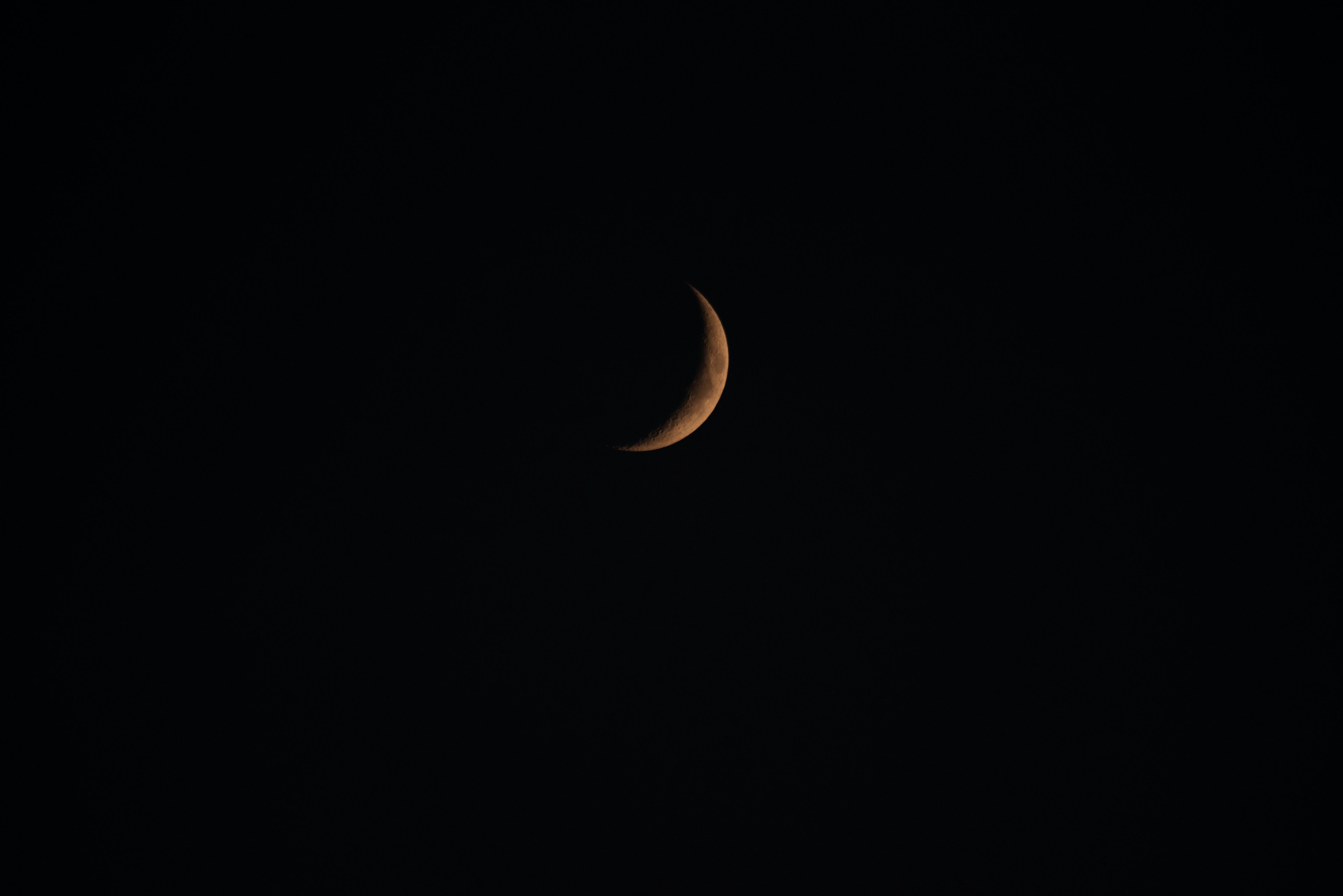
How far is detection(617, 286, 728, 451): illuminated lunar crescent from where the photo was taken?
3.28 metres

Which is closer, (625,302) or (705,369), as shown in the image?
(625,302)

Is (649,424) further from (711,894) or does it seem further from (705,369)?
(711,894)

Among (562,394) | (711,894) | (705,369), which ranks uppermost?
(705,369)

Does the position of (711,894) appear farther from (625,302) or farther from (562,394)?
(625,302)

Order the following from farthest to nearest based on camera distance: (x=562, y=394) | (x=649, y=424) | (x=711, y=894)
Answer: (x=711, y=894) < (x=649, y=424) < (x=562, y=394)

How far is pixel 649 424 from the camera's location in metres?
3.20

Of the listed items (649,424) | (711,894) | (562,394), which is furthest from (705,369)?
(711,894)

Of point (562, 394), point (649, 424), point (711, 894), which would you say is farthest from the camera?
point (711, 894)

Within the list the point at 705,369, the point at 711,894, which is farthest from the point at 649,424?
the point at 711,894

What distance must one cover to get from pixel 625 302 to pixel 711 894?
3.96 metres

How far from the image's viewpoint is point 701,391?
3330mm

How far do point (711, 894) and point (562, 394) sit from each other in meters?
3.60

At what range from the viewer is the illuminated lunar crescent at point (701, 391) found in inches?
129

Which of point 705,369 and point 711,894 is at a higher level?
point 705,369
